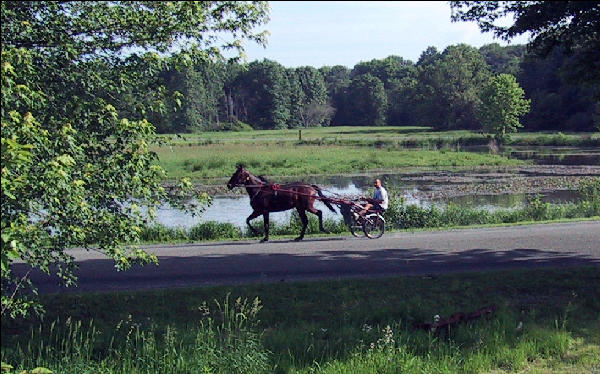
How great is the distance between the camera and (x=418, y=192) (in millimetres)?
34781

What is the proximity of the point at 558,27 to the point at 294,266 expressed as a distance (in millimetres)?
6381

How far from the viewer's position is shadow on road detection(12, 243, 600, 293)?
1255cm

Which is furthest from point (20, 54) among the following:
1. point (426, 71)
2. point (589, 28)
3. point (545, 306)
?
point (426, 71)

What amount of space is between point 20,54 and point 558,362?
6.21 metres

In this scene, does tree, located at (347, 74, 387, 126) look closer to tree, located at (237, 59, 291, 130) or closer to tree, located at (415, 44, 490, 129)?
tree, located at (415, 44, 490, 129)

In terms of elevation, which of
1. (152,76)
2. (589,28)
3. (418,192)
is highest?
(589,28)

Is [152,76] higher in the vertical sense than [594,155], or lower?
higher

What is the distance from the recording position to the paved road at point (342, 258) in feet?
42.1

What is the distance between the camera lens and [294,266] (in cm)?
1385

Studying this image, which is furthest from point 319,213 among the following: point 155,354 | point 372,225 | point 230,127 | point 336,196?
point 230,127

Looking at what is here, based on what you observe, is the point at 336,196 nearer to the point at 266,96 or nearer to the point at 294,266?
the point at 294,266

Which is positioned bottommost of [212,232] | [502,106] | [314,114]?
[212,232]

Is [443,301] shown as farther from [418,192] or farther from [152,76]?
[418,192]

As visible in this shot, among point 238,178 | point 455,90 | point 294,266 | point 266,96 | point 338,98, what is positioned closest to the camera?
point 294,266
